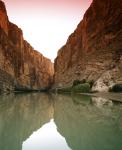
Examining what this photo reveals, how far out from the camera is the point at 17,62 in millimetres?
77500

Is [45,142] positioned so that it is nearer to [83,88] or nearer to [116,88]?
[116,88]

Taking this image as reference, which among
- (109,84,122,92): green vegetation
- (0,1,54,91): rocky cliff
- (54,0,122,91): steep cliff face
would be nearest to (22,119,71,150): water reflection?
(109,84,122,92): green vegetation

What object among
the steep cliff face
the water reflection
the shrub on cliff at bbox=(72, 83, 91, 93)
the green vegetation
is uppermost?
the steep cliff face

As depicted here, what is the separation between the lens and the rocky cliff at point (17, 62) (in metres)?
60.2

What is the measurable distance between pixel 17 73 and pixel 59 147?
72.3 metres

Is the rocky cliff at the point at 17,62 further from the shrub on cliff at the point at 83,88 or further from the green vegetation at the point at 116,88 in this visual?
the green vegetation at the point at 116,88

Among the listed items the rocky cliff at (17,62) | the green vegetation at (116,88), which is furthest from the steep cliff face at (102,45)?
the rocky cliff at (17,62)

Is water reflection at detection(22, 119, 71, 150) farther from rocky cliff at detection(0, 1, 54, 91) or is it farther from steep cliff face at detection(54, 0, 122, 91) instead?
rocky cliff at detection(0, 1, 54, 91)

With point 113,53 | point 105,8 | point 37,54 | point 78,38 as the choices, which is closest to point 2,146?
point 113,53

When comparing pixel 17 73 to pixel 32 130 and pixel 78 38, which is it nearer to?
pixel 78 38

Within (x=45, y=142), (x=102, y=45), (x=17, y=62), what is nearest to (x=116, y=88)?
(x=102, y=45)

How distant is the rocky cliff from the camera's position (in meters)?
60.2

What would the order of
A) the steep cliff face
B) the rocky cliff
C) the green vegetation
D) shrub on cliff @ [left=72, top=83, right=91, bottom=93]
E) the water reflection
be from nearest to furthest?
the water reflection
the green vegetation
the steep cliff face
shrub on cliff @ [left=72, top=83, right=91, bottom=93]
the rocky cliff

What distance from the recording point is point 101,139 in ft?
22.9
